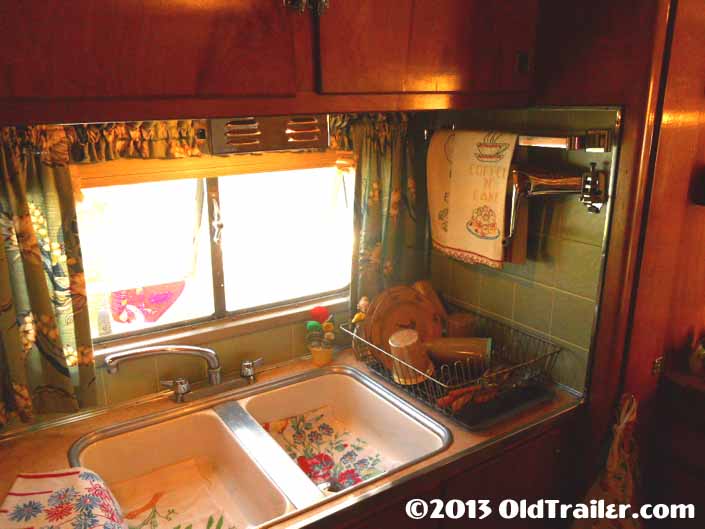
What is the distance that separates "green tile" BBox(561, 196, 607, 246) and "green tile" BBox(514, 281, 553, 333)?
6.8 inches

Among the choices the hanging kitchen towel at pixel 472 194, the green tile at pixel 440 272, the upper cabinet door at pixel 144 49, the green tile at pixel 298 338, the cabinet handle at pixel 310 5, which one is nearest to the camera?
the upper cabinet door at pixel 144 49

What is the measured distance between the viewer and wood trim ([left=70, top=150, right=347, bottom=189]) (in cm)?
139

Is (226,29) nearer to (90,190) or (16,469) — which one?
(90,190)

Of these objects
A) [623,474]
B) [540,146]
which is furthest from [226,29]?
[623,474]

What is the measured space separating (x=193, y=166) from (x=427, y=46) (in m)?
0.64

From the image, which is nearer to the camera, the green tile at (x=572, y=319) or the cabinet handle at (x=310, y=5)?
the cabinet handle at (x=310, y=5)

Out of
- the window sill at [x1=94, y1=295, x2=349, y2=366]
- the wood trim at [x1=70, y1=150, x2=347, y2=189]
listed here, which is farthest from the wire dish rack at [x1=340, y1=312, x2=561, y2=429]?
the wood trim at [x1=70, y1=150, x2=347, y2=189]

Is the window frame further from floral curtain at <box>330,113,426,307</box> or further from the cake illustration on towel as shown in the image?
the cake illustration on towel

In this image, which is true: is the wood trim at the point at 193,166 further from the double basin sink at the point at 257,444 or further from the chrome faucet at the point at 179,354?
the double basin sink at the point at 257,444

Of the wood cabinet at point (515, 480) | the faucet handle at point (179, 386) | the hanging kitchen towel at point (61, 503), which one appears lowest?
the wood cabinet at point (515, 480)

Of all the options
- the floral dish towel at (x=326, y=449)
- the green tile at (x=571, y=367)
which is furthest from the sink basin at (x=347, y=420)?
the green tile at (x=571, y=367)

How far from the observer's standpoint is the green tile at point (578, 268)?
150 centimetres

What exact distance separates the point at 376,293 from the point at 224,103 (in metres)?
0.92

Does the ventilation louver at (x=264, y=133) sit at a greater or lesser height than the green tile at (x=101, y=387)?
greater
